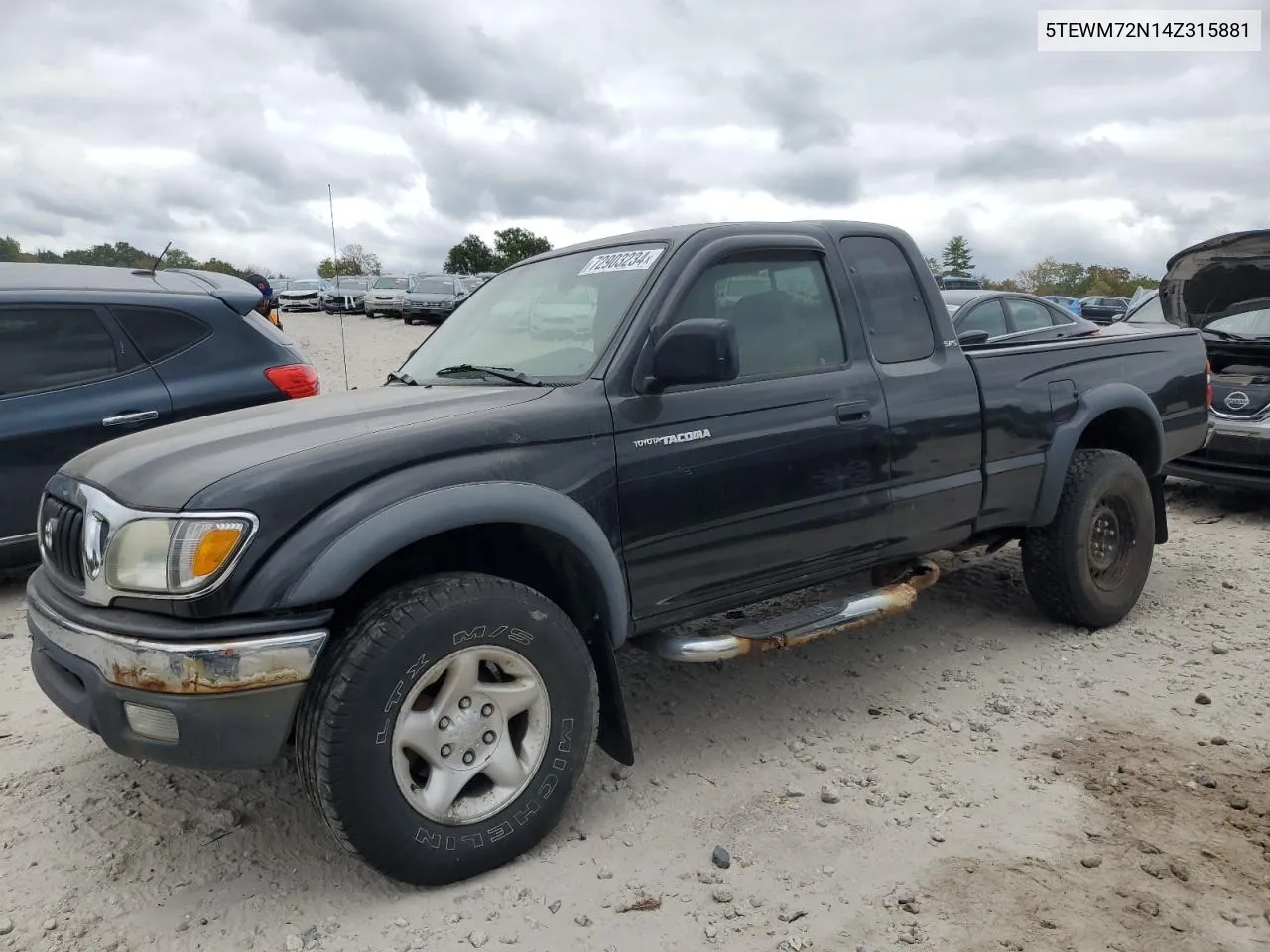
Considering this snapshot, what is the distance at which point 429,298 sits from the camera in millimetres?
27375

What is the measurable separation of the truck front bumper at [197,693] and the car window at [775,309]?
1701mm

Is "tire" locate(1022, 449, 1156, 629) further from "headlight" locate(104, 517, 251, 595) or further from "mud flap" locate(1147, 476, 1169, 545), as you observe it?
"headlight" locate(104, 517, 251, 595)

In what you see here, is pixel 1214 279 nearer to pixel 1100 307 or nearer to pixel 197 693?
pixel 197 693

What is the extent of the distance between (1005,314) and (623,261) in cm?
718

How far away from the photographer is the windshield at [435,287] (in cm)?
2742

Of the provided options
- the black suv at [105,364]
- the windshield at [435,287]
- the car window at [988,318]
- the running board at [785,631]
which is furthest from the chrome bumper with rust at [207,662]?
the windshield at [435,287]

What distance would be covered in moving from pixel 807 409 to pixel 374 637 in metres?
1.75

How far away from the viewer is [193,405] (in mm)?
5297

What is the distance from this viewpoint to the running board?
315 centimetres

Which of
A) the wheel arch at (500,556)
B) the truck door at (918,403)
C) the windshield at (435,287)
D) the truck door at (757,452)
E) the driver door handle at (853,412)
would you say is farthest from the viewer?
the windshield at (435,287)

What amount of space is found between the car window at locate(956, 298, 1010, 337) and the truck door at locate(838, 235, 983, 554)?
525 cm

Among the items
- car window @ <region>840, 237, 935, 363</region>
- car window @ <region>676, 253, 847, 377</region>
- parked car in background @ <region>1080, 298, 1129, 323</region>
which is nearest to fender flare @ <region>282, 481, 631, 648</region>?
car window @ <region>676, 253, 847, 377</region>

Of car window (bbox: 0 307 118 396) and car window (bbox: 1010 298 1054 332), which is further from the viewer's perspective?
car window (bbox: 1010 298 1054 332)

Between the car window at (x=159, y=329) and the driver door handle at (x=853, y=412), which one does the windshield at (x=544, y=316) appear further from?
the car window at (x=159, y=329)
